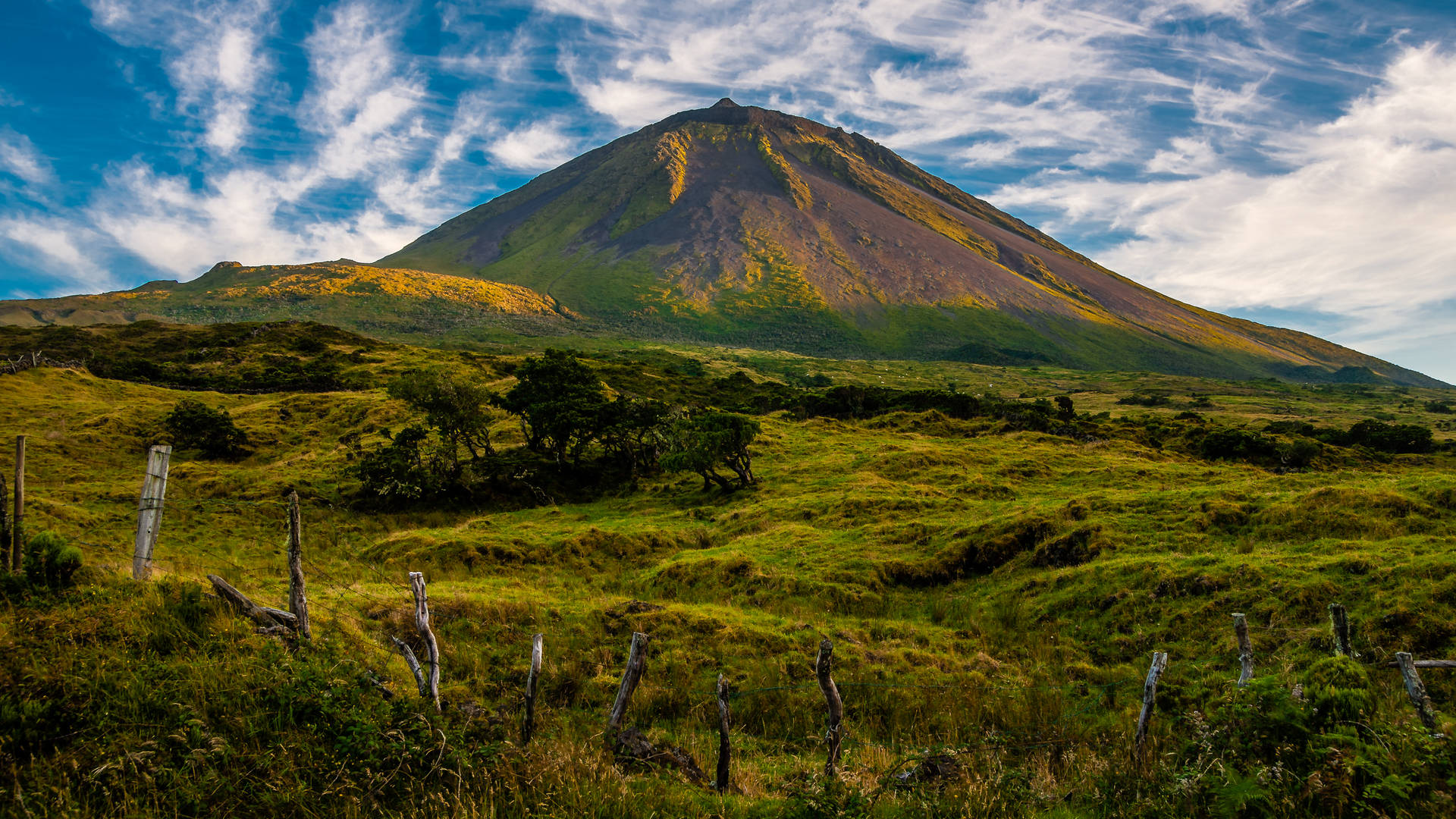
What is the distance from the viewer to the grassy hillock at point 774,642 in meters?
5.88

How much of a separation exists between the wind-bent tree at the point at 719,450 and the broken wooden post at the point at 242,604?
26.8 metres

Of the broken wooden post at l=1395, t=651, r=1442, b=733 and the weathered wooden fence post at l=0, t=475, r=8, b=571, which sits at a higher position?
the broken wooden post at l=1395, t=651, r=1442, b=733

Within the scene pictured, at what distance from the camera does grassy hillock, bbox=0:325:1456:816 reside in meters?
5.88

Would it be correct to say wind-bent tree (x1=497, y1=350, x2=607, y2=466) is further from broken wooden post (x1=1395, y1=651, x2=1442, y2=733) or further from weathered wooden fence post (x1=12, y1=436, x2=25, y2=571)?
broken wooden post (x1=1395, y1=651, x2=1442, y2=733)

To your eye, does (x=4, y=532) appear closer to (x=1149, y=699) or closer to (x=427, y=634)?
(x=427, y=634)

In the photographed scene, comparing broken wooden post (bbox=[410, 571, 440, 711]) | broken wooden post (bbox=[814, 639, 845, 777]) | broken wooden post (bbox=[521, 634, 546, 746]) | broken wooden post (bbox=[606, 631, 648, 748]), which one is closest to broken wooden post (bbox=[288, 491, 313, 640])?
broken wooden post (bbox=[410, 571, 440, 711])

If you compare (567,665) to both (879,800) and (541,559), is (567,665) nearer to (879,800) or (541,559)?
(879,800)

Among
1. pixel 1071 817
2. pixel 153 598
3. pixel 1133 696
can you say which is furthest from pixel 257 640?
pixel 1133 696

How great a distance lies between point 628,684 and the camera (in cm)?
807

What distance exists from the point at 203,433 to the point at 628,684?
151 feet

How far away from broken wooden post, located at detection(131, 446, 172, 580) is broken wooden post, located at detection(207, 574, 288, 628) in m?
1.80

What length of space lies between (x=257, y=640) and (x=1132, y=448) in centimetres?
4506

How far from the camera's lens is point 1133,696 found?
10.6m

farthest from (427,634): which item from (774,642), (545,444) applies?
(545,444)
